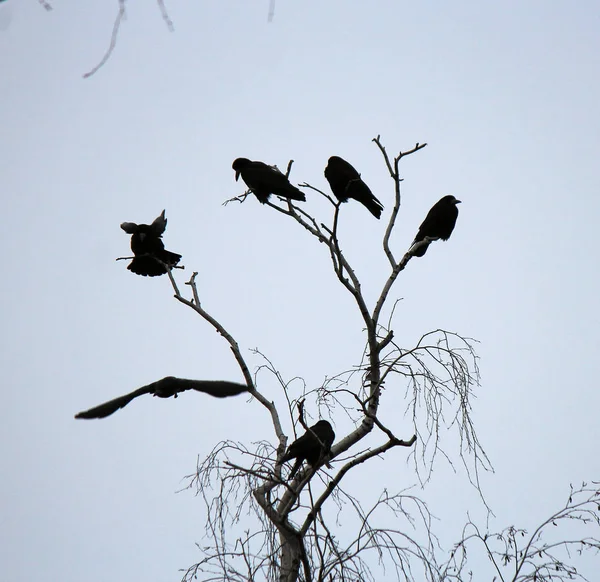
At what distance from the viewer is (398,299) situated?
4.50 m

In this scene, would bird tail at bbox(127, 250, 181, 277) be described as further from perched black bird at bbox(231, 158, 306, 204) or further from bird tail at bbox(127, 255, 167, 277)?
perched black bird at bbox(231, 158, 306, 204)

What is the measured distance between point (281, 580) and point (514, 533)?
142 centimetres

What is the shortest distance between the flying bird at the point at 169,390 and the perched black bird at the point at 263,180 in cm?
156

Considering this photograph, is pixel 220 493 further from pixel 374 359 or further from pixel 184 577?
pixel 374 359

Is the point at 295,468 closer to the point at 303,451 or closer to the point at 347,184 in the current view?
the point at 303,451

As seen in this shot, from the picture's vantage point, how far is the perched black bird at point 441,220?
7.41 meters

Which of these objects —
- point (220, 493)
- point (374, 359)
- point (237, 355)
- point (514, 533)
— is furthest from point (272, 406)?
point (514, 533)

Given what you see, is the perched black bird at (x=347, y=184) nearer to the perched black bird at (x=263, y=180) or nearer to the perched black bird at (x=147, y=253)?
the perched black bird at (x=263, y=180)

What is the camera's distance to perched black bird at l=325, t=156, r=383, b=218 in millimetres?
6566

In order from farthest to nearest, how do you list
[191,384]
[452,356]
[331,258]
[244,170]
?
[244,170], [191,384], [331,258], [452,356]

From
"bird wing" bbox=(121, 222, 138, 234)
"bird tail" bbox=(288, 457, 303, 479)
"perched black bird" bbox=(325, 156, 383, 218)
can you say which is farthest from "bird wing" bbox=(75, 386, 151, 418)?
"perched black bird" bbox=(325, 156, 383, 218)

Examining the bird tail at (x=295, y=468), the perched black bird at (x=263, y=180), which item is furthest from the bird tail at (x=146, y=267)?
the bird tail at (x=295, y=468)

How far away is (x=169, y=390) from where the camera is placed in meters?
4.63

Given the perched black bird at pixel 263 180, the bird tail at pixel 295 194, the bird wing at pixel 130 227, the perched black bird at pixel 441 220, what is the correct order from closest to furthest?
the perched black bird at pixel 263 180 → the bird tail at pixel 295 194 → the bird wing at pixel 130 227 → the perched black bird at pixel 441 220
